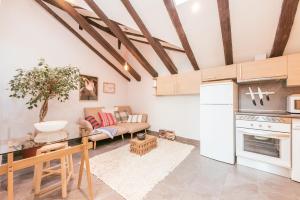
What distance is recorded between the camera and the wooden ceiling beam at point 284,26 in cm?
201

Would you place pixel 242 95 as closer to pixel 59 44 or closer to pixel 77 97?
pixel 77 97

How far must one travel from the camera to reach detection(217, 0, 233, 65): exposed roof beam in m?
2.18

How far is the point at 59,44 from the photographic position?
3857 millimetres

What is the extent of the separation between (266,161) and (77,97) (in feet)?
14.9

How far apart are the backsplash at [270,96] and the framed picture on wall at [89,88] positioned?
159 inches

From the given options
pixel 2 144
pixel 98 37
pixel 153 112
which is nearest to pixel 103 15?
pixel 98 37

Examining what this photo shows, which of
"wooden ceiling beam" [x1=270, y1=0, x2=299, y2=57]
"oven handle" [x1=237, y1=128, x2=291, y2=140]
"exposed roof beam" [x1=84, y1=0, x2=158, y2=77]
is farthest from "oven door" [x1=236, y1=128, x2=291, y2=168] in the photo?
"exposed roof beam" [x1=84, y1=0, x2=158, y2=77]

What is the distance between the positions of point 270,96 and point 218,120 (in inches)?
48.9

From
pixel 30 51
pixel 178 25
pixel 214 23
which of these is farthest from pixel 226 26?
pixel 30 51

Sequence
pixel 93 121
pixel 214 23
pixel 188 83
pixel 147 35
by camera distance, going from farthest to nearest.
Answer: pixel 93 121 < pixel 188 83 < pixel 147 35 < pixel 214 23

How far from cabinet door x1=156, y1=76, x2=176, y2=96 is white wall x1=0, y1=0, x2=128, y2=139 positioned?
2.18 metres

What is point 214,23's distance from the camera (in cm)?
263

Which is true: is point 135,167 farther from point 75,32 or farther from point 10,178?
point 75,32

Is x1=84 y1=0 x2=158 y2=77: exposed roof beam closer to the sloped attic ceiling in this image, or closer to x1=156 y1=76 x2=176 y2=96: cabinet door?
the sloped attic ceiling
